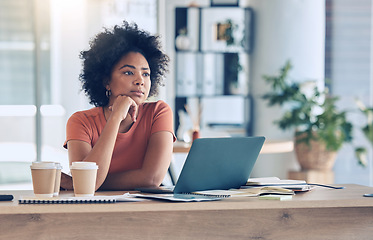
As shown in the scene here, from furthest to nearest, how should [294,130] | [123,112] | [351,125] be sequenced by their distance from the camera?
[294,130] → [351,125] → [123,112]

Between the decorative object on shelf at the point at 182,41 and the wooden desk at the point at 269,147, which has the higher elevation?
the decorative object on shelf at the point at 182,41

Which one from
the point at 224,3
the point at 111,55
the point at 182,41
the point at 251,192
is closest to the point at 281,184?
the point at 251,192

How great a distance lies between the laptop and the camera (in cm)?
154

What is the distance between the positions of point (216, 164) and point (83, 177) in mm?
375

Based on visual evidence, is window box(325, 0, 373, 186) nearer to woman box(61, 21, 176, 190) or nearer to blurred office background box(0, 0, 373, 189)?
blurred office background box(0, 0, 373, 189)

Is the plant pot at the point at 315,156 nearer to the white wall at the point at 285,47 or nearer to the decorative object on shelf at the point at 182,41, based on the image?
the white wall at the point at 285,47

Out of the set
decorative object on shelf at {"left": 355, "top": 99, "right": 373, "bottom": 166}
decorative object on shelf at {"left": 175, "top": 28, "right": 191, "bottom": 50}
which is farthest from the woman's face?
decorative object on shelf at {"left": 175, "top": 28, "right": 191, "bottom": 50}

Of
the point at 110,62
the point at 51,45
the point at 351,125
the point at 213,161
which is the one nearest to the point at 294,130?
the point at 351,125

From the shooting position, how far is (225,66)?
626 cm

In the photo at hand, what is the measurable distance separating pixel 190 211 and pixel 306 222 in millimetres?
316

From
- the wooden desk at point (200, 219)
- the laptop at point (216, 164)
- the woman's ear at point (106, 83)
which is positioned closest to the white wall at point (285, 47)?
the woman's ear at point (106, 83)

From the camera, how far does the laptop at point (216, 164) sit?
154cm

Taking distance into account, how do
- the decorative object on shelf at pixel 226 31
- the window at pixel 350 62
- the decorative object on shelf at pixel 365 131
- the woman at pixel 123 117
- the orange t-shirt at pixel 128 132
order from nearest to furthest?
the woman at pixel 123 117, the orange t-shirt at pixel 128 132, the decorative object on shelf at pixel 365 131, the window at pixel 350 62, the decorative object on shelf at pixel 226 31

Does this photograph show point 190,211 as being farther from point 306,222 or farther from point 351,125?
point 351,125
